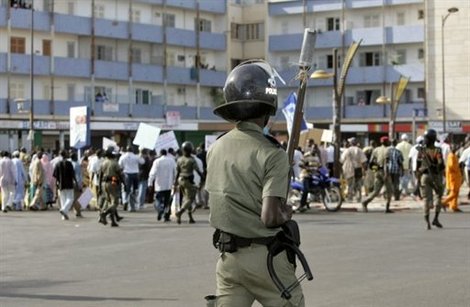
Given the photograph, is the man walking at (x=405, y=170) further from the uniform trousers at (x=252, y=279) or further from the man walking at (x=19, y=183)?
the uniform trousers at (x=252, y=279)

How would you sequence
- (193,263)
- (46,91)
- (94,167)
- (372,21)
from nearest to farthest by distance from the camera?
(193,263)
(94,167)
(46,91)
(372,21)

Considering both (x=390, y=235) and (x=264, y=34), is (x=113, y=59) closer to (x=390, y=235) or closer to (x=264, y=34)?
(x=264, y=34)

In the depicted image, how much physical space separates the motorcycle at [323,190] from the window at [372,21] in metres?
48.7

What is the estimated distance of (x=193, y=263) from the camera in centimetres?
1317

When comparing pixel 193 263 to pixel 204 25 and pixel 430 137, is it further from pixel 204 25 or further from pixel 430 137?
pixel 204 25

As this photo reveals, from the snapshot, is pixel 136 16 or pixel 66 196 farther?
pixel 136 16

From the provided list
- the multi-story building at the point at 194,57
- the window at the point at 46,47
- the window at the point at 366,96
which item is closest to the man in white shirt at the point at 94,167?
the multi-story building at the point at 194,57

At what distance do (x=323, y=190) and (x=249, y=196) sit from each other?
Answer: 19.3 m

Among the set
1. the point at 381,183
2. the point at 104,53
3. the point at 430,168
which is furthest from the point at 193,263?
the point at 104,53

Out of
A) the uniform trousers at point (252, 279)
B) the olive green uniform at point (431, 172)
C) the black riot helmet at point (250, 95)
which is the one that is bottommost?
the uniform trousers at point (252, 279)

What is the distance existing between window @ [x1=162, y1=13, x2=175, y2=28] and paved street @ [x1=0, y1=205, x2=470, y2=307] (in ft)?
160

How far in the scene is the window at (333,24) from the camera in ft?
237

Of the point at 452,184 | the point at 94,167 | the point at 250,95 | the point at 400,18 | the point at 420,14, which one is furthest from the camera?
the point at 400,18

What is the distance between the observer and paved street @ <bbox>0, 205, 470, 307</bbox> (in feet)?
32.7
